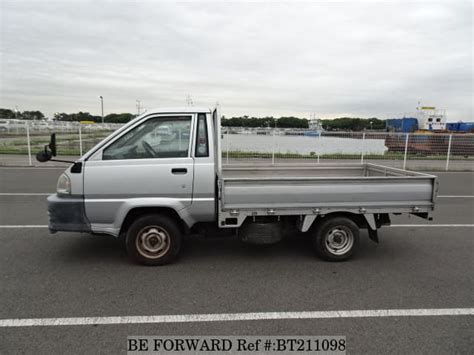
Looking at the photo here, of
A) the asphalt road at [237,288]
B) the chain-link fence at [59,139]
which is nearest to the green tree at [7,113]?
the chain-link fence at [59,139]

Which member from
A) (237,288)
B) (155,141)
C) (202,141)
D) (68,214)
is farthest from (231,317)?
(68,214)

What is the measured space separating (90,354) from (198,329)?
0.87 m

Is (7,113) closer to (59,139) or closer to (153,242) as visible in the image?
(59,139)

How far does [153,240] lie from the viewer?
409cm

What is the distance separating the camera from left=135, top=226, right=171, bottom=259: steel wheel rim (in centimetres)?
405

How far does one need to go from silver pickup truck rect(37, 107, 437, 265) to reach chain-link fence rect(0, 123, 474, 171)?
10.6 metres

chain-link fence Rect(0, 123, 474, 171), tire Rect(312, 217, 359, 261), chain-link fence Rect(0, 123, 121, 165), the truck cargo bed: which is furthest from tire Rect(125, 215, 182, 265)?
chain-link fence Rect(0, 123, 121, 165)

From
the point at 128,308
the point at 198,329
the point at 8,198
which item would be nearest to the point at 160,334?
the point at 198,329

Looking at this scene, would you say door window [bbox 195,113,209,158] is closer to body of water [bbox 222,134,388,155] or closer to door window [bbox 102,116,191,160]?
door window [bbox 102,116,191,160]

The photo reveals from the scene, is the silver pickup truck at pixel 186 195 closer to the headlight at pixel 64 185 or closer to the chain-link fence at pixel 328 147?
the headlight at pixel 64 185

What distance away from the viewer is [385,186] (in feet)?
13.5

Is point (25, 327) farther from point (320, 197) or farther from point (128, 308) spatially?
point (320, 197)

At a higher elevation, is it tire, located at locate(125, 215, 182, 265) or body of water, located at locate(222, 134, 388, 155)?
body of water, located at locate(222, 134, 388, 155)

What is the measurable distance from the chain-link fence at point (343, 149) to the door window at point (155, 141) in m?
10.8
